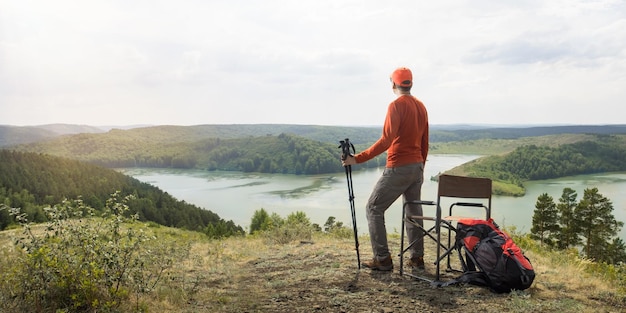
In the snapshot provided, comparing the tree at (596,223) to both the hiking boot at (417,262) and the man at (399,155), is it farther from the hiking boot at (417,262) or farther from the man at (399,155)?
the man at (399,155)

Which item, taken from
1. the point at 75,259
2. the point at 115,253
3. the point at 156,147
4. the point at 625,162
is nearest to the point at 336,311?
the point at 115,253

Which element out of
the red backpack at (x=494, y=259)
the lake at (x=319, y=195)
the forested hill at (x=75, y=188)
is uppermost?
the red backpack at (x=494, y=259)

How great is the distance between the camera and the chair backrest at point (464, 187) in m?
4.52

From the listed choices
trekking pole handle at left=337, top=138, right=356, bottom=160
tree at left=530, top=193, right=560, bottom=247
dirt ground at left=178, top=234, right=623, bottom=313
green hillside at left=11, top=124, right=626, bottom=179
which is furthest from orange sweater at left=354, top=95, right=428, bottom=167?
green hillside at left=11, top=124, right=626, bottom=179

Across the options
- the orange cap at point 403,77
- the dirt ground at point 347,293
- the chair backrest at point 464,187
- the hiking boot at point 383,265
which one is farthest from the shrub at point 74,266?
the orange cap at point 403,77

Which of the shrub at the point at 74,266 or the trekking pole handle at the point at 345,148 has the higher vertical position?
the trekking pole handle at the point at 345,148

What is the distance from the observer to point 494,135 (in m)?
180

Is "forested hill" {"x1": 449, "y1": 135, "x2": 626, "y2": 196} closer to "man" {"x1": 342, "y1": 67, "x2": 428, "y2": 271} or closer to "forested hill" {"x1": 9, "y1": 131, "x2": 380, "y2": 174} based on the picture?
A: "forested hill" {"x1": 9, "y1": 131, "x2": 380, "y2": 174}

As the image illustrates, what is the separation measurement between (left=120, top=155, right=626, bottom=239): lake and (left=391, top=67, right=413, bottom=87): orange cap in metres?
44.2

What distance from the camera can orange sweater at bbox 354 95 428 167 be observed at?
15.8 ft

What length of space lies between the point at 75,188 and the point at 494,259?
3255 inches

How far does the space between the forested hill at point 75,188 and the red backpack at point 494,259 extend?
59.4 meters

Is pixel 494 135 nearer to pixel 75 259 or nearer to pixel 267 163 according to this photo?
pixel 267 163

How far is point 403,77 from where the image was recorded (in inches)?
196
